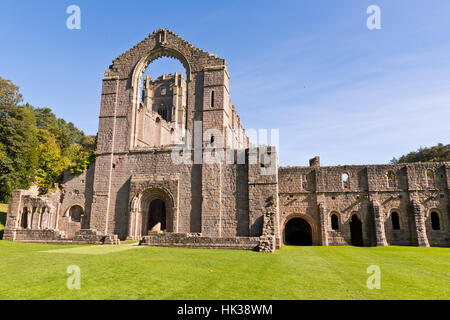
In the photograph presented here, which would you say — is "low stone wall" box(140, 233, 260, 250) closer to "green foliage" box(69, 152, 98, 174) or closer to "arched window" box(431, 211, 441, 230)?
"green foliage" box(69, 152, 98, 174)

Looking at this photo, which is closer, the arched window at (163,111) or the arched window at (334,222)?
the arched window at (334,222)

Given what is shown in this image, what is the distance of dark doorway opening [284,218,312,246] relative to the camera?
86.4 feet

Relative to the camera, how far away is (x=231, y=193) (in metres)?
21.0

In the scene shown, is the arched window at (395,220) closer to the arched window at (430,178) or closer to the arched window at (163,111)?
the arched window at (430,178)

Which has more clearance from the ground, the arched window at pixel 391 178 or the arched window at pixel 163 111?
the arched window at pixel 163 111

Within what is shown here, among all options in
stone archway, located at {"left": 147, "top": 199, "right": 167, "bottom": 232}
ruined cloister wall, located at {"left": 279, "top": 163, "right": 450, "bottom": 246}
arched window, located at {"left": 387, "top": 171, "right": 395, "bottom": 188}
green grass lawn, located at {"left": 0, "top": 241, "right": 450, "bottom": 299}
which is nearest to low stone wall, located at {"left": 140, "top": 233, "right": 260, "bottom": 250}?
green grass lawn, located at {"left": 0, "top": 241, "right": 450, "bottom": 299}

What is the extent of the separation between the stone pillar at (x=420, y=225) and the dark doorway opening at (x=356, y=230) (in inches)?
152

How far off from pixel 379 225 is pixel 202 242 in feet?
45.6

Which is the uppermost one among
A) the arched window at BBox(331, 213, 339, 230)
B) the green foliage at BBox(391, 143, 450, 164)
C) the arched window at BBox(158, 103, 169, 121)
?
the arched window at BBox(158, 103, 169, 121)

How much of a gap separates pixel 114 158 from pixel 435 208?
25.2 m

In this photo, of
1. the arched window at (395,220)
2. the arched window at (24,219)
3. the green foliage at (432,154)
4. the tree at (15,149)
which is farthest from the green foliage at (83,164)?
the green foliage at (432,154)

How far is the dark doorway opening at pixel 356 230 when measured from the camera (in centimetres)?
2350

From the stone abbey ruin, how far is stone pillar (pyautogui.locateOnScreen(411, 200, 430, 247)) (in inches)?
2.9
